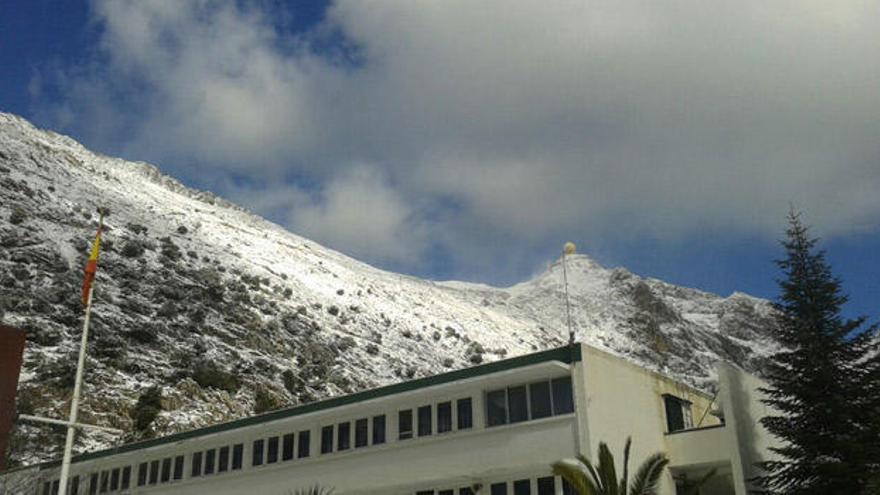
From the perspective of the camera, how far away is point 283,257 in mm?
119000

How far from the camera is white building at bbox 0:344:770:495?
2781 centimetres

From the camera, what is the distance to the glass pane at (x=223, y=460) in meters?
37.1

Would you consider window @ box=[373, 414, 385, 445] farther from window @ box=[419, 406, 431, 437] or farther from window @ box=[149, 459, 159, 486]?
window @ box=[149, 459, 159, 486]

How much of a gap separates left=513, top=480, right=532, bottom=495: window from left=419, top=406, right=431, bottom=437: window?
12.6ft

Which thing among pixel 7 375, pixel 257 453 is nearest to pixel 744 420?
pixel 257 453

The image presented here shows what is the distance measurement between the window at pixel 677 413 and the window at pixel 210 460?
18530 millimetres

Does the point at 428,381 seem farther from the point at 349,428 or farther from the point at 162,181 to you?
the point at 162,181

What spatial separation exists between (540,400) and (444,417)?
146 inches

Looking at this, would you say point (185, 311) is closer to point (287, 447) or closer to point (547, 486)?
point (287, 447)

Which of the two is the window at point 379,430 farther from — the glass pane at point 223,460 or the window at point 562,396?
the glass pane at point 223,460

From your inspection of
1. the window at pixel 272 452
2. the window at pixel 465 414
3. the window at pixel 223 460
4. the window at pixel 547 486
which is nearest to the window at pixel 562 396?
the window at pixel 547 486

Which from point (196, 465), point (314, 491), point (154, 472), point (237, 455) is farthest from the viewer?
point (154, 472)

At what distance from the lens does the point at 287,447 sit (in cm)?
3494

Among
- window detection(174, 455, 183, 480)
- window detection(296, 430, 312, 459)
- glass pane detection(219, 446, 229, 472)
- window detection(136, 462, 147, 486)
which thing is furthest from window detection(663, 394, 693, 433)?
window detection(136, 462, 147, 486)
